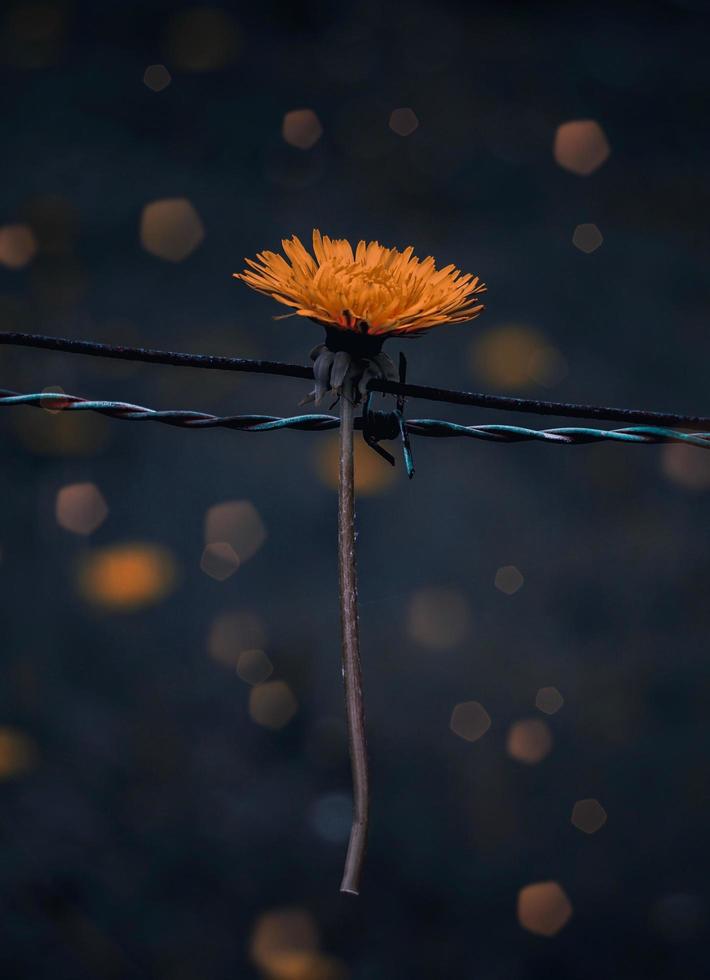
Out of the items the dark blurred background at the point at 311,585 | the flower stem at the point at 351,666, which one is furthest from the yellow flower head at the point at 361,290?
the dark blurred background at the point at 311,585

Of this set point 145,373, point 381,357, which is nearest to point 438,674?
point 145,373

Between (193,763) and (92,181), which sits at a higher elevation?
(92,181)

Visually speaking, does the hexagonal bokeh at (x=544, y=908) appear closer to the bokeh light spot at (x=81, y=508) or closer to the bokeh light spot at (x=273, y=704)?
the bokeh light spot at (x=273, y=704)

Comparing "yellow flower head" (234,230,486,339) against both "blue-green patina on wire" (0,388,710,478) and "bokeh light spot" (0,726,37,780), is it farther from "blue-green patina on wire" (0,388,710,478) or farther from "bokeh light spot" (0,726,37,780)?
"bokeh light spot" (0,726,37,780)

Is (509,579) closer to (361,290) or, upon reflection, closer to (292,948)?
(292,948)

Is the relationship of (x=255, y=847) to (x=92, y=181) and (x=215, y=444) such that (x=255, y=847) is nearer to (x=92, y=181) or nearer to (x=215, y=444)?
(x=215, y=444)
